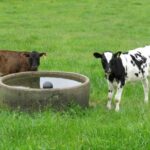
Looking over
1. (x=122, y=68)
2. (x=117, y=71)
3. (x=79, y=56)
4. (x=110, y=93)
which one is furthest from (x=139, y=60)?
(x=79, y=56)

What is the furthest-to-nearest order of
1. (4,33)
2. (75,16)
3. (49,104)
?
(75,16)
(4,33)
(49,104)

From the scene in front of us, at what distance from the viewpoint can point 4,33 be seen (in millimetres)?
20016

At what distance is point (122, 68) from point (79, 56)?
5.64m

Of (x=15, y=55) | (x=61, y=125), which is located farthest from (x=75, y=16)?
(x=61, y=125)

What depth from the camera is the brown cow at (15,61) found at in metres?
12.1

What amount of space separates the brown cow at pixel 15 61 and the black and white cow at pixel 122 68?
2209mm

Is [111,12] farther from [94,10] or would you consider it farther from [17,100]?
[17,100]

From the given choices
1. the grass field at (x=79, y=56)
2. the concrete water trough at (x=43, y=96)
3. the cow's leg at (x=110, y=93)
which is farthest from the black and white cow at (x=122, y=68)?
the concrete water trough at (x=43, y=96)

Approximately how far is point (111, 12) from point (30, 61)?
14.5 meters

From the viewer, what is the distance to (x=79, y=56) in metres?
16.1

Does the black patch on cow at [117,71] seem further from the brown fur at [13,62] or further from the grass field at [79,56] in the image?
the brown fur at [13,62]

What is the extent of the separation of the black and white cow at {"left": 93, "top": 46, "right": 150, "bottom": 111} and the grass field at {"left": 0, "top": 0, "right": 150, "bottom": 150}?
377 mm

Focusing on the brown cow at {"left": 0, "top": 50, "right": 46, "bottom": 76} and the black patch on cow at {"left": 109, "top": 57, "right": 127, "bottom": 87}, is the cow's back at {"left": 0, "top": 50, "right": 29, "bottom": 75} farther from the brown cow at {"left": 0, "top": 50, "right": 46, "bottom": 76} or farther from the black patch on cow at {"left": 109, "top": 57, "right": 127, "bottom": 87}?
the black patch on cow at {"left": 109, "top": 57, "right": 127, "bottom": 87}

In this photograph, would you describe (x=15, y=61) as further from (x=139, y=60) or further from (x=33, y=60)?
(x=139, y=60)
